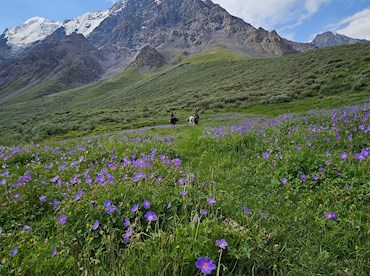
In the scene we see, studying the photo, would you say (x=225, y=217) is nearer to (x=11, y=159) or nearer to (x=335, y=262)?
(x=335, y=262)

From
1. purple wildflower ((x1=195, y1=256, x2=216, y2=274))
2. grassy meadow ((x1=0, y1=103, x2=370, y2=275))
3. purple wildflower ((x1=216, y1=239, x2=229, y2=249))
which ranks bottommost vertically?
grassy meadow ((x1=0, y1=103, x2=370, y2=275))

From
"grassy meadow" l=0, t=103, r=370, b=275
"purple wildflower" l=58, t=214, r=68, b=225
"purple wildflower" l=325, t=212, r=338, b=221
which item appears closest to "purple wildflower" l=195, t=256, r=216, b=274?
"grassy meadow" l=0, t=103, r=370, b=275

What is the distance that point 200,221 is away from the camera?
9.09 feet

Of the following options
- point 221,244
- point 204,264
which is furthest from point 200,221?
point 204,264

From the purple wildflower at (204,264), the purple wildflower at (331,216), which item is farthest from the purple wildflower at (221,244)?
the purple wildflower at (331,216)

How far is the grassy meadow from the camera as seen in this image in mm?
2270

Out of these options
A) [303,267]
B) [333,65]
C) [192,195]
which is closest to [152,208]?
[192,195]

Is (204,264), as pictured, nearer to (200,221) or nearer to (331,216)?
(200,221)

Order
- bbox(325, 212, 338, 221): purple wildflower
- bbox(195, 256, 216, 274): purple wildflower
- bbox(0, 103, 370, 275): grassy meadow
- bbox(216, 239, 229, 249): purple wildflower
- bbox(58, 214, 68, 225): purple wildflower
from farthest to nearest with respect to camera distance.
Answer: bbox(325, 212, 338, 221): purple wildflower
bbox(58, 214, 68, 225): purple wildflower
bbox(0, 103, 370, 275): grassy meadow
bbox(216, 239, 229, 249): purple wildflower
bbox(195, 256, 216, 274): purple wildflower

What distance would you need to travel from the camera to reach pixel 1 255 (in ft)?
8.09

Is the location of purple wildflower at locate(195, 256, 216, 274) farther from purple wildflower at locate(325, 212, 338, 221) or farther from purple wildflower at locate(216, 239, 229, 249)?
purple wildflower at locate(325, 212, 338, 221)

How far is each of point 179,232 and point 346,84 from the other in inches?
1512

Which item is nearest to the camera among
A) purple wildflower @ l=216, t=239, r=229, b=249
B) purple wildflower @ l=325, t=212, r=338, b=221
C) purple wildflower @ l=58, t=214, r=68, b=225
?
purple wildflower @ l=216, t=239, r=229, b=249

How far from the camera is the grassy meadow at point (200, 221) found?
227 cm
